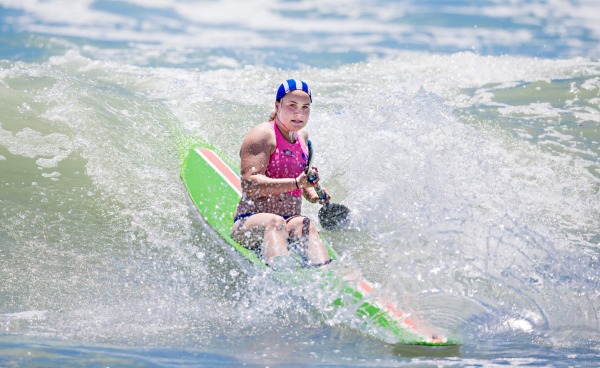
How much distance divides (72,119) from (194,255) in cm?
289

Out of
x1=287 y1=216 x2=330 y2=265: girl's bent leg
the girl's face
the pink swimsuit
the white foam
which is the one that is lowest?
x1=287 y1=216 x2=330 y2=265: girl's bent leg

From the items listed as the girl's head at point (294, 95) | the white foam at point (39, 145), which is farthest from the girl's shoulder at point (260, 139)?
the white foam at point (39, 145)

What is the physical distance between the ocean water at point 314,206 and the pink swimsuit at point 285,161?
0.63 metres

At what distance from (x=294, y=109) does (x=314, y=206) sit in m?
1.78

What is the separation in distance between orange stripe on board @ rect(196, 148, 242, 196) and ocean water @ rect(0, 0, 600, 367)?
1.05 feet

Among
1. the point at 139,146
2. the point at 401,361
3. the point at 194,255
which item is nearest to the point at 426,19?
the point at 139,146

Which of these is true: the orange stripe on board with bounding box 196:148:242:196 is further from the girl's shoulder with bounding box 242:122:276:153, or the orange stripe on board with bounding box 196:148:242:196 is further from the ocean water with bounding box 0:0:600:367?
the girl's shoulder with bounding box 242:122:276:153

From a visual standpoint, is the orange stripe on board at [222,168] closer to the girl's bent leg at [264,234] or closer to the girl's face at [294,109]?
the girl's bent leg at [264,234]

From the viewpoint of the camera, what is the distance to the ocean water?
160 inches

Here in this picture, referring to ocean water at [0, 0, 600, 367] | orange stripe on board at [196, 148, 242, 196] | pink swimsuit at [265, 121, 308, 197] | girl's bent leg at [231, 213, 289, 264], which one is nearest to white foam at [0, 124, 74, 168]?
ocean water at [0, 0, 600, 367]

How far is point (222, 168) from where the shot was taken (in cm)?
668

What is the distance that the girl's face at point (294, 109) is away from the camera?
4934 millimetres

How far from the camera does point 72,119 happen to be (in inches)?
298

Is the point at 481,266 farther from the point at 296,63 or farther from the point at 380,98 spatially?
the point at 296,63
